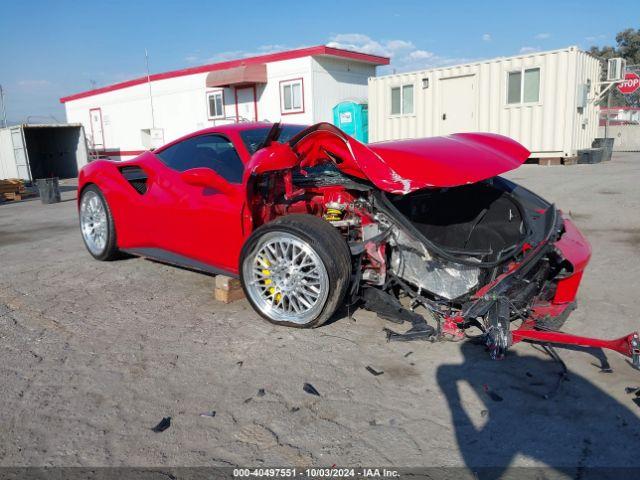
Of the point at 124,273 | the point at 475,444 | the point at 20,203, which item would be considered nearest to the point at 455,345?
the point at 475,444

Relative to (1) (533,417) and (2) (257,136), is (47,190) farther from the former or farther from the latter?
(1) (533,417)

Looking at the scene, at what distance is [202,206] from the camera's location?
4.12 m

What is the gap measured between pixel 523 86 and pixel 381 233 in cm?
1344

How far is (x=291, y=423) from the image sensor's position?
251 centimetres

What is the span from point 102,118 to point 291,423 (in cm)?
2766

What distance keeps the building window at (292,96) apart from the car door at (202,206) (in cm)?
1473

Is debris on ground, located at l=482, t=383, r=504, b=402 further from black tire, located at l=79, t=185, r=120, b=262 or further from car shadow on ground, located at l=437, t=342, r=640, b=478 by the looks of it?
black tire, located at l=79, t=185, r=120, b=262

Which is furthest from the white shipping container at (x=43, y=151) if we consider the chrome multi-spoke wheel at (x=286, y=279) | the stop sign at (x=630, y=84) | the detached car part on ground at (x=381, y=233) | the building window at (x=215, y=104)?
the stop sign at (x=630, y=84)

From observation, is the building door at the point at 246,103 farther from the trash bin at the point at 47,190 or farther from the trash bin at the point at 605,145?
the trash bin at the point at 605,145

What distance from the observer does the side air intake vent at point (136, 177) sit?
194 inches

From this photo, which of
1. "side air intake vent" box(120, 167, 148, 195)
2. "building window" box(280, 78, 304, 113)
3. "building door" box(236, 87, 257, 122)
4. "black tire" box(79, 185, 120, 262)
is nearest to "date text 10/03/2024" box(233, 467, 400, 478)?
"side air intake vent" box(120, 167, 148, 195)

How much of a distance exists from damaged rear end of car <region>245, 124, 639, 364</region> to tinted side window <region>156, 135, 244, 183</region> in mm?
418

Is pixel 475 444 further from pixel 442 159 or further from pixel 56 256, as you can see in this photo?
pixel 56 256

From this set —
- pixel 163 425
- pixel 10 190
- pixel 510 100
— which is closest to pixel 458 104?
pixel 510 100
